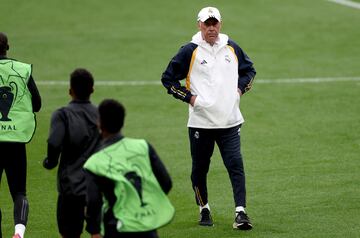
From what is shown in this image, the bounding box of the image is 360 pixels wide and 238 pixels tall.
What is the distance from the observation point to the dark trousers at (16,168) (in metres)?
10.6

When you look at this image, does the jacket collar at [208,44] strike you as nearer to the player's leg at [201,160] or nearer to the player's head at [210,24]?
the player's head at [210,24]

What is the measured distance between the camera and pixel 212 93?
11578 millimetres

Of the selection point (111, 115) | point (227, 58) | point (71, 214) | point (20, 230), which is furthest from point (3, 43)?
point (111, 115)

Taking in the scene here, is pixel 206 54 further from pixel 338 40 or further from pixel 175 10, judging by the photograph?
pixel 175 10

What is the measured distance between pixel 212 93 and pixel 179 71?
1.62ft

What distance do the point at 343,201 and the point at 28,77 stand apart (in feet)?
14.8

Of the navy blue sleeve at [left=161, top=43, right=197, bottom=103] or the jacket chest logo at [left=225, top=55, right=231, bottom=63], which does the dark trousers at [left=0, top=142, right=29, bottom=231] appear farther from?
the jacket chest logo at [left=225, top=55, right=231, bottom=63]

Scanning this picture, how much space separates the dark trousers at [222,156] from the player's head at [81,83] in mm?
2459

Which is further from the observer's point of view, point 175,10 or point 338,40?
point 175,10

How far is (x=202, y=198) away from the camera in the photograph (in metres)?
11.9

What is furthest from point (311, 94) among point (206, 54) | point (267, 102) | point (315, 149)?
point (206, 54)

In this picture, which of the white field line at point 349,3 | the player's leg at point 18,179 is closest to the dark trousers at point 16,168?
the player's leg at point 18,179

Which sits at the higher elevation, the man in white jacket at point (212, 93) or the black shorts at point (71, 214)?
the man in white jacket at point (212, 93)

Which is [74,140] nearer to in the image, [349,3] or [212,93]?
[212,93]
